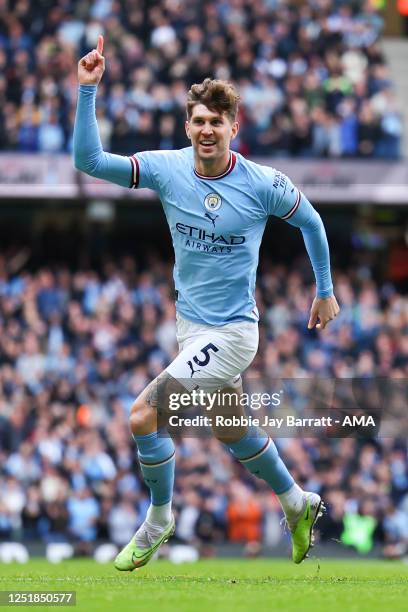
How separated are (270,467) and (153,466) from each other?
83 cm

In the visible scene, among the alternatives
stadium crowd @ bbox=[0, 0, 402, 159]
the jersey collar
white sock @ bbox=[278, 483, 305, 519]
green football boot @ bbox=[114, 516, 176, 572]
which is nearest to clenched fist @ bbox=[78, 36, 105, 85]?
the jersey collar

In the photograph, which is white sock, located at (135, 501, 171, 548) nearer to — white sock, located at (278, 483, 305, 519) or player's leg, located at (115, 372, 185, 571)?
player's leg, located at (115, 372, 185, 571)

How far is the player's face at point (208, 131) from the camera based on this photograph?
341 inches

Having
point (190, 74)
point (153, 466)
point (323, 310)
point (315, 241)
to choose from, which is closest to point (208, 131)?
point (315, 241)

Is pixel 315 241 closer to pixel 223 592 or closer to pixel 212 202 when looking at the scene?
pixel 212 202

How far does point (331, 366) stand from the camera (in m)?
22.4

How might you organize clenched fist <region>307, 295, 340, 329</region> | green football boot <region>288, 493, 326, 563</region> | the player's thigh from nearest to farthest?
the player's thigh
clenched fist <region>307, 295, 340, 329</region>
green football boot <region>288, 493, 326, 563</region>

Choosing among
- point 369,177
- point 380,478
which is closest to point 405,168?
point 369,177

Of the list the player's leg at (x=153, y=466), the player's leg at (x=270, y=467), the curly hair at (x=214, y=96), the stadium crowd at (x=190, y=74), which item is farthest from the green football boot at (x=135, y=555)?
the stadium crowd at (x=190, y=74)

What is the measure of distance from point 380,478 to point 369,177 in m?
6.63

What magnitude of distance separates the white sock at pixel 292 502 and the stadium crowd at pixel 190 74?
49.0 ft

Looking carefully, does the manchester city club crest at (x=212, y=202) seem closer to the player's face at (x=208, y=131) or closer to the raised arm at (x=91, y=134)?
the player's face at (x=208, y=131)

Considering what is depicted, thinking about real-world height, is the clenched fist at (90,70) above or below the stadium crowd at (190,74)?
above

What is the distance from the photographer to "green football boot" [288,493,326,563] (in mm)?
9375
